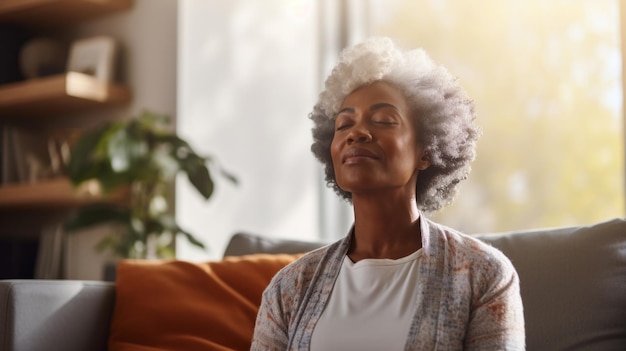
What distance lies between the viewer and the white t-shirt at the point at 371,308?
1343 mm

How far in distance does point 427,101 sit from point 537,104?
5.84ft

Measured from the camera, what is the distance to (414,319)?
132cm

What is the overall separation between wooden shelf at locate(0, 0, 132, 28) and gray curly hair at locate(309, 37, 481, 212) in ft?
7.02

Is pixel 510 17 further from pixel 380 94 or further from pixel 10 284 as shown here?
pixel 10 284

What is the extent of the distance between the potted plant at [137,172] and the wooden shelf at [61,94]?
0.27 m

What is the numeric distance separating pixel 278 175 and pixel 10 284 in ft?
Answer: 6.06

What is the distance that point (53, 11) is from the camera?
11.8 feet

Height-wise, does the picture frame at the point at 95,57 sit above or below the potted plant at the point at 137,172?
above

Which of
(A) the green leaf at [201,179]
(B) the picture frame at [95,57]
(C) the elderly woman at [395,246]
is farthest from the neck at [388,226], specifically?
(B) the picture frame at [95,57]

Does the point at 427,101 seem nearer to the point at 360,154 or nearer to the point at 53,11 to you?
the point at 360,154

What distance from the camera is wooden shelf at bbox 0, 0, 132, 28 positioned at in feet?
11.4

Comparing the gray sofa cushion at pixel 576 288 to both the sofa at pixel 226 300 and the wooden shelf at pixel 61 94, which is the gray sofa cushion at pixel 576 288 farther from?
the wooden shelf at pixel 61 94

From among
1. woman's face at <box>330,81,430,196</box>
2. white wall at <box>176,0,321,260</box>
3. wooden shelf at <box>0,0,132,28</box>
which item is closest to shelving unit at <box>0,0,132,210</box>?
wooden shelf at <box>0,0,132,28</box>

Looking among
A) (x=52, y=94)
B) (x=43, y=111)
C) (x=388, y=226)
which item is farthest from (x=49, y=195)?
(x=388, y=226)
